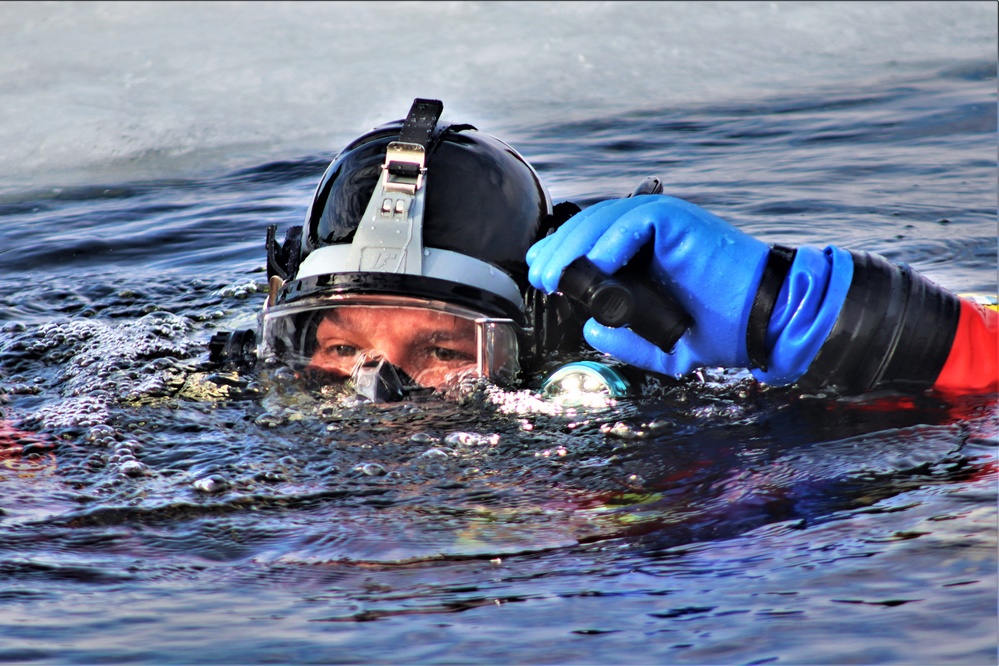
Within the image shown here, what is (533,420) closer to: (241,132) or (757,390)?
(757,390)

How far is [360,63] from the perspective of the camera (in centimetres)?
795

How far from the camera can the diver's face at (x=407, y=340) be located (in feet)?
10.4

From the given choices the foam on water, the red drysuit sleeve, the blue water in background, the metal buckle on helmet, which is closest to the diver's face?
the blue water in background

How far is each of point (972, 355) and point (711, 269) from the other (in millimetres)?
742

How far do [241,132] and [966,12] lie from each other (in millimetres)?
6279

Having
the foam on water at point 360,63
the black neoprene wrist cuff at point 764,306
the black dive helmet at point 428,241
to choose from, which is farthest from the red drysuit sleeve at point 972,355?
the foam on water at point 360,63

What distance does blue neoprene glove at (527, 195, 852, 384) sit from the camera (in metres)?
2.75

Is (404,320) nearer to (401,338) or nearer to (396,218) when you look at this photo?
(401,338)

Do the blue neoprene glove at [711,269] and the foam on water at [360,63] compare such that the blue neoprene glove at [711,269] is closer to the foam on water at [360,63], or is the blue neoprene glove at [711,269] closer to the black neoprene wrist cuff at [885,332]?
the black neoprene wrist cuff at [885,332]

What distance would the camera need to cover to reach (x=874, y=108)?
7.56 meters

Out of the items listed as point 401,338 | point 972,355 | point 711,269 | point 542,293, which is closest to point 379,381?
point 401,338

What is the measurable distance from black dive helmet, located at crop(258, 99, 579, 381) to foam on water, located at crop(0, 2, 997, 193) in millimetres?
3678

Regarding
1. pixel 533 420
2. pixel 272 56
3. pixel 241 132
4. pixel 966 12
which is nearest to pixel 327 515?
pixel 533 420

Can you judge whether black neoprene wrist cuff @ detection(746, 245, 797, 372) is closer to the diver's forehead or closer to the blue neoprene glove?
the blue neoprene glove
